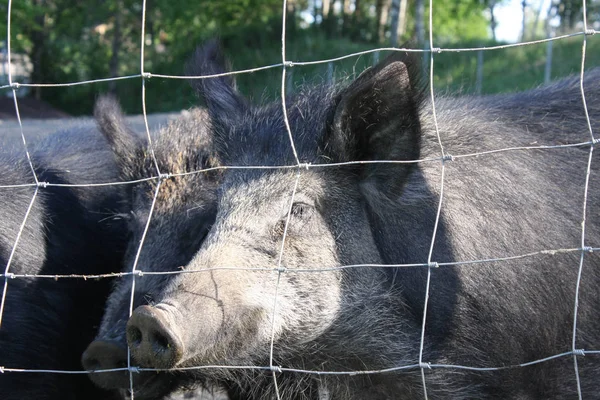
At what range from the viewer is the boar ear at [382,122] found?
10.9 feet

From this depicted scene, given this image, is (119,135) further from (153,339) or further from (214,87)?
(153,339)

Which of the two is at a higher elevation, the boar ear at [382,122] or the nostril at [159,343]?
the boar ear at [382,122]

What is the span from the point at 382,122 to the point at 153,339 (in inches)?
53.5

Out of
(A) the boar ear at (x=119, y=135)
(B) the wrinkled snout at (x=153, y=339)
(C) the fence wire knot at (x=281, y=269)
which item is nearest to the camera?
(B) the wrinkled snout at (x=153, y=339)

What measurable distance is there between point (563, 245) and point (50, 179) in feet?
9.60

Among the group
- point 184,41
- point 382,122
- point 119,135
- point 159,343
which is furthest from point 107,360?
point 184,41

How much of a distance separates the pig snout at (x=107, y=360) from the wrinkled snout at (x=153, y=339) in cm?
62

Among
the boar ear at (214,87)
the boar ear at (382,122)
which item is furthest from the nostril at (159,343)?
the boar ear at (214,87)

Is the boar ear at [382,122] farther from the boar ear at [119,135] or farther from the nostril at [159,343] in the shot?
the boar ear at [119,135]

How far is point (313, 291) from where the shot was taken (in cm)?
346

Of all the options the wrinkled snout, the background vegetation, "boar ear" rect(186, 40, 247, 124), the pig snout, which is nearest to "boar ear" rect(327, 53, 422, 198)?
"boar ear" rect(186, 40, 247, 124)

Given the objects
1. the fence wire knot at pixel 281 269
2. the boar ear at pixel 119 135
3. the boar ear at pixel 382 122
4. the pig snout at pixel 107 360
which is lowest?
the pig snout at pixel 107 360

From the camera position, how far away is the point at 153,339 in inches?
115

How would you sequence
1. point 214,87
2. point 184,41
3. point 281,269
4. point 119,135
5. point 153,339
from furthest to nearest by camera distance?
point 184,41 → point 119,135 → point 214,87 → point 281,269 → point 153,339
